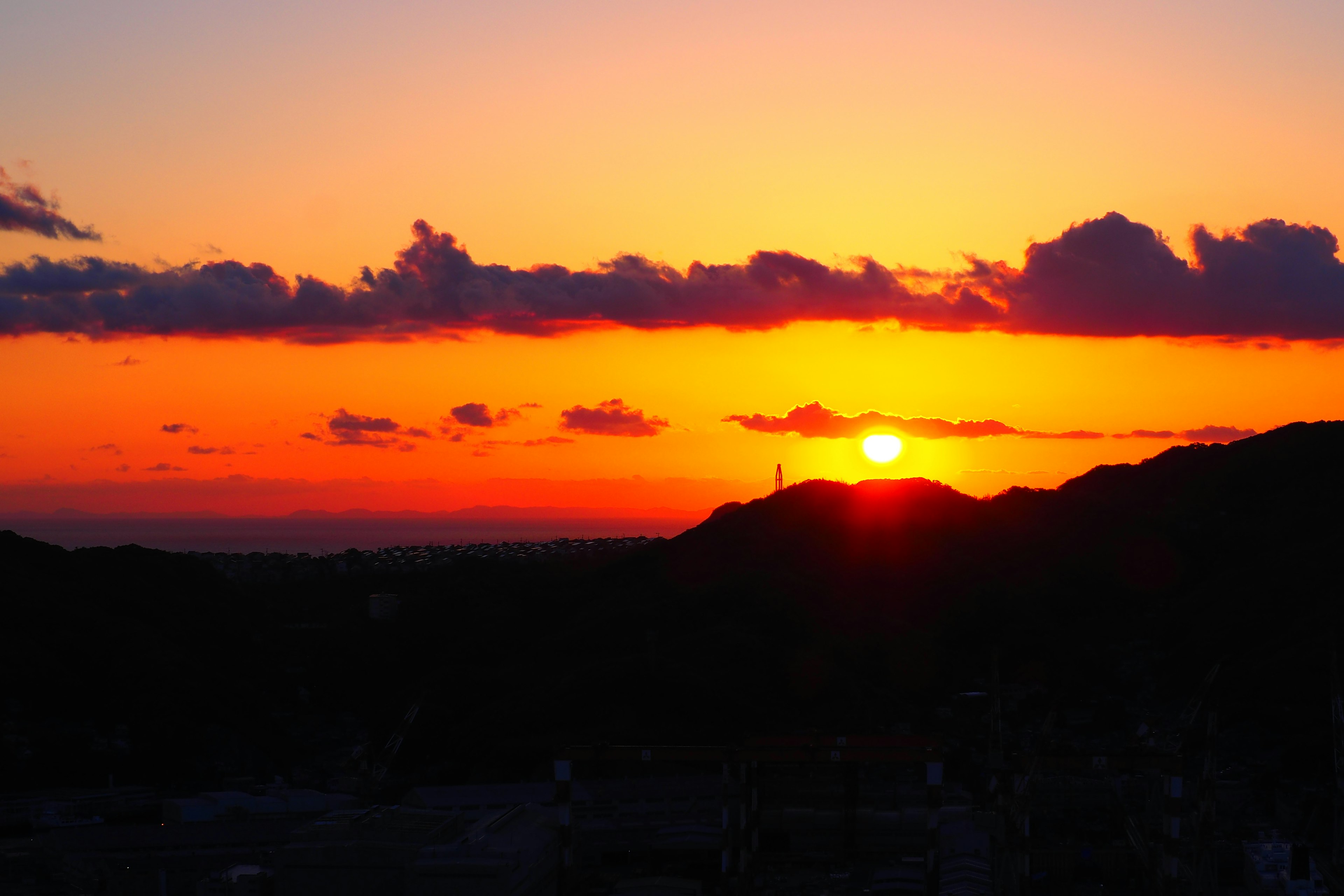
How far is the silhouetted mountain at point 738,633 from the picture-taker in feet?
223

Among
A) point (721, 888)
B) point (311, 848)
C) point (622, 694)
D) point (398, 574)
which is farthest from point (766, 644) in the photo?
point (398, 574)

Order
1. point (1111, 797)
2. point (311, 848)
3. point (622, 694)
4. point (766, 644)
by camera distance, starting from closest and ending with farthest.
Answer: point (311, 848) → point (1111, 797) → point (622, 694) → point (766, 644)

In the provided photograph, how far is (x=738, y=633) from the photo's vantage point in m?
81.6

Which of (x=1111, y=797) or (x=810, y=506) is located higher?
(x=810, y=506)

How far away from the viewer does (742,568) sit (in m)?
101

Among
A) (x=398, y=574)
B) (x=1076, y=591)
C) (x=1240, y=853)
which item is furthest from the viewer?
(x=398, y=574)

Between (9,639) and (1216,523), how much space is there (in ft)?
289

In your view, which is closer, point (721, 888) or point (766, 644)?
point (721, 888)

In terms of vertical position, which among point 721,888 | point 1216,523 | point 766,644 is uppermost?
point 1216,523

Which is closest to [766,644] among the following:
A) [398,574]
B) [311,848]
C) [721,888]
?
[721,888]

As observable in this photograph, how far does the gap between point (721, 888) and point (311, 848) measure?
47.9 feet

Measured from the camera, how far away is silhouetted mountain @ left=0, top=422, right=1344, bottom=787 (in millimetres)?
68062

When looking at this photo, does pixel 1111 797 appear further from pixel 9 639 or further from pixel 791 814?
pixel 9 639

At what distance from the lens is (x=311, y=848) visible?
4397cm
